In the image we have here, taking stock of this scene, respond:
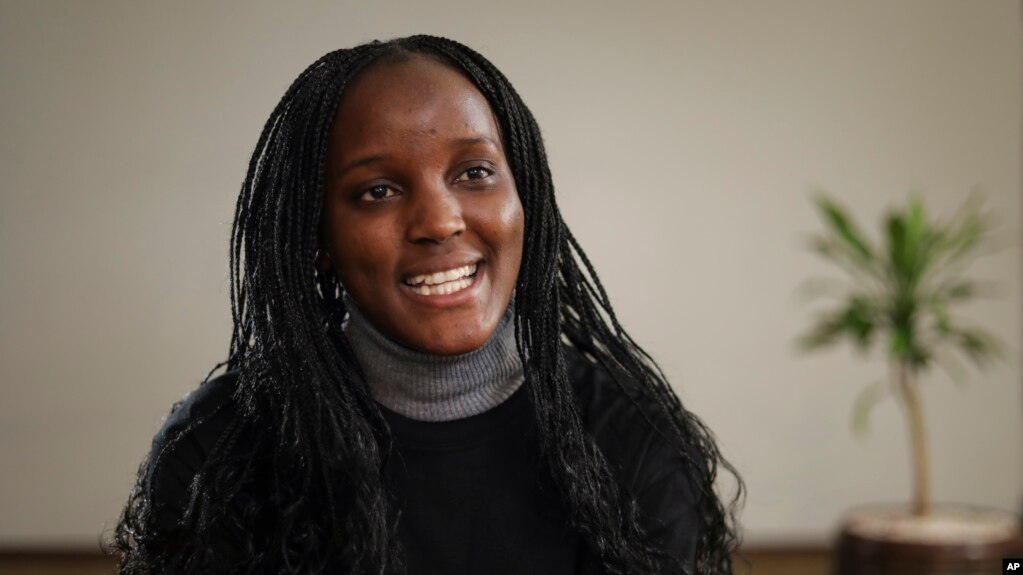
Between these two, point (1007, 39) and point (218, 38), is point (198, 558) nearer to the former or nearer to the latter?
point (218, 38)

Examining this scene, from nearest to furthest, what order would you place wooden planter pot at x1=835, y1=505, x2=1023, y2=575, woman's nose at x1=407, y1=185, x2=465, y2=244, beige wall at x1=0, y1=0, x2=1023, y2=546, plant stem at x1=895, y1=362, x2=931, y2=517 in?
woman's nose at x1=407, y1=185, x2=465, y2=244
wooden planter pot at x1=835, y1=505, x2=1023, y2=575
plant stem at x1=895, y1=362, x2=931, y2=517
beige wall at x1=0, y1=0, x2=1023, y2=546

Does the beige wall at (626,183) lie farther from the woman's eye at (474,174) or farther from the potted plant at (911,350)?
the woman's eye at (474,174)

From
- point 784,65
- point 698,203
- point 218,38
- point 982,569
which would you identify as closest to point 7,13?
point 218,38

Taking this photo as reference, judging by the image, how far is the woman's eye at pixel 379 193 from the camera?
1.16 meters

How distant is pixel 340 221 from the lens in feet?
3.86

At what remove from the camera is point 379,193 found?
1158 millimetres

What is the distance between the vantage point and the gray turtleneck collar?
1252mm

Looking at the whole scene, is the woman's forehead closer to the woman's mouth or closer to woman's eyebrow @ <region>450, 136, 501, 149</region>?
woman's eyebrow @ <region>450, 136, 501, 149</region>

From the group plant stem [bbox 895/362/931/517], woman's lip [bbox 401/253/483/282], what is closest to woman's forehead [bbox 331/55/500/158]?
woman's lip [bbox 401/253/483/282]

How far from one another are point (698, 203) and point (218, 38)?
5.92 ft

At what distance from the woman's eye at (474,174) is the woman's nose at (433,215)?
0.03 metres

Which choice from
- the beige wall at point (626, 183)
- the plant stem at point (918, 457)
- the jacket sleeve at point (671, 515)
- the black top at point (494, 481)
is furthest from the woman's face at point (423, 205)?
the plant stem at point (918, 457)

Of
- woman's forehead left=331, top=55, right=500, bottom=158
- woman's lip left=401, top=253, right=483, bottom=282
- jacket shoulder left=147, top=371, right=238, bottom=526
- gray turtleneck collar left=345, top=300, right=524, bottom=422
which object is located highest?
woman's forehead left=331, top=55, right=500, bottom=158

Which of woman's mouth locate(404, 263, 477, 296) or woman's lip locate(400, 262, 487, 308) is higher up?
woman's mouth locate(404, 263, 477, 296)
